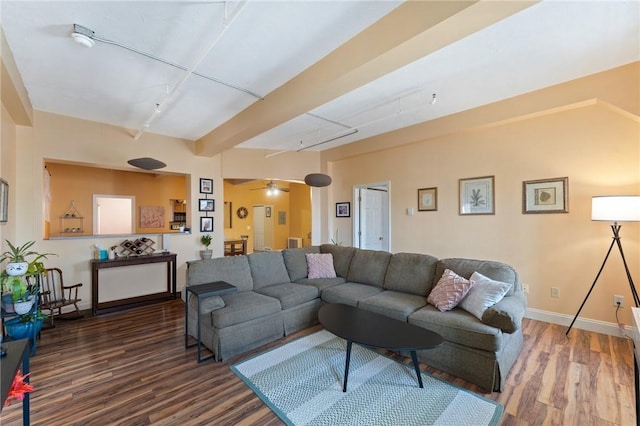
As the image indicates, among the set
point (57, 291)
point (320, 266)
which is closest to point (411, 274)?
point (320, 266)

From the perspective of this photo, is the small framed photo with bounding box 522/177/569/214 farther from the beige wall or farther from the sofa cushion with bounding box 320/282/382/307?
the sofa cushion with bounding box 320/282/382/307

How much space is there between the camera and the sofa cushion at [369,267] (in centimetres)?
378

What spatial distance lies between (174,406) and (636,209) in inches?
174

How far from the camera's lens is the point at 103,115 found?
396cm

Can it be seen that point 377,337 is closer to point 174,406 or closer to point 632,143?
point 174,406

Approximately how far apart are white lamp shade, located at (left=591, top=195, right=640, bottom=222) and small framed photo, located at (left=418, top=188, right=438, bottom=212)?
6.56 ft

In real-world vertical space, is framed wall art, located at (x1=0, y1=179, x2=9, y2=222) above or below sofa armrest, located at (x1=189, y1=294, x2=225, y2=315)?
above

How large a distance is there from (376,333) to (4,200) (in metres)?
3.97

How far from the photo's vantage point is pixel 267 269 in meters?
3.84

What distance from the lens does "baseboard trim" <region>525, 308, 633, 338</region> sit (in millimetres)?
3188

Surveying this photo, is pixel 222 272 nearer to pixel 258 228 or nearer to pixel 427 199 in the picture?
pixel 427 199

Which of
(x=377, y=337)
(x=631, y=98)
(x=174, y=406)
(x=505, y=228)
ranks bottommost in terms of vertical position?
(x=174, y=406)

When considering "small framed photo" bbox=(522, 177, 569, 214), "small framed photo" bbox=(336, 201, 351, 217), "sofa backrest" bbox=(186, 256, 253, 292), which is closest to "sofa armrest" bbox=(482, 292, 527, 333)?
"small framed photo" bbox=(522, 177, 569, 214)

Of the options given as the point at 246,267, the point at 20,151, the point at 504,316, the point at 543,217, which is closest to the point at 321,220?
the point at 246,267
